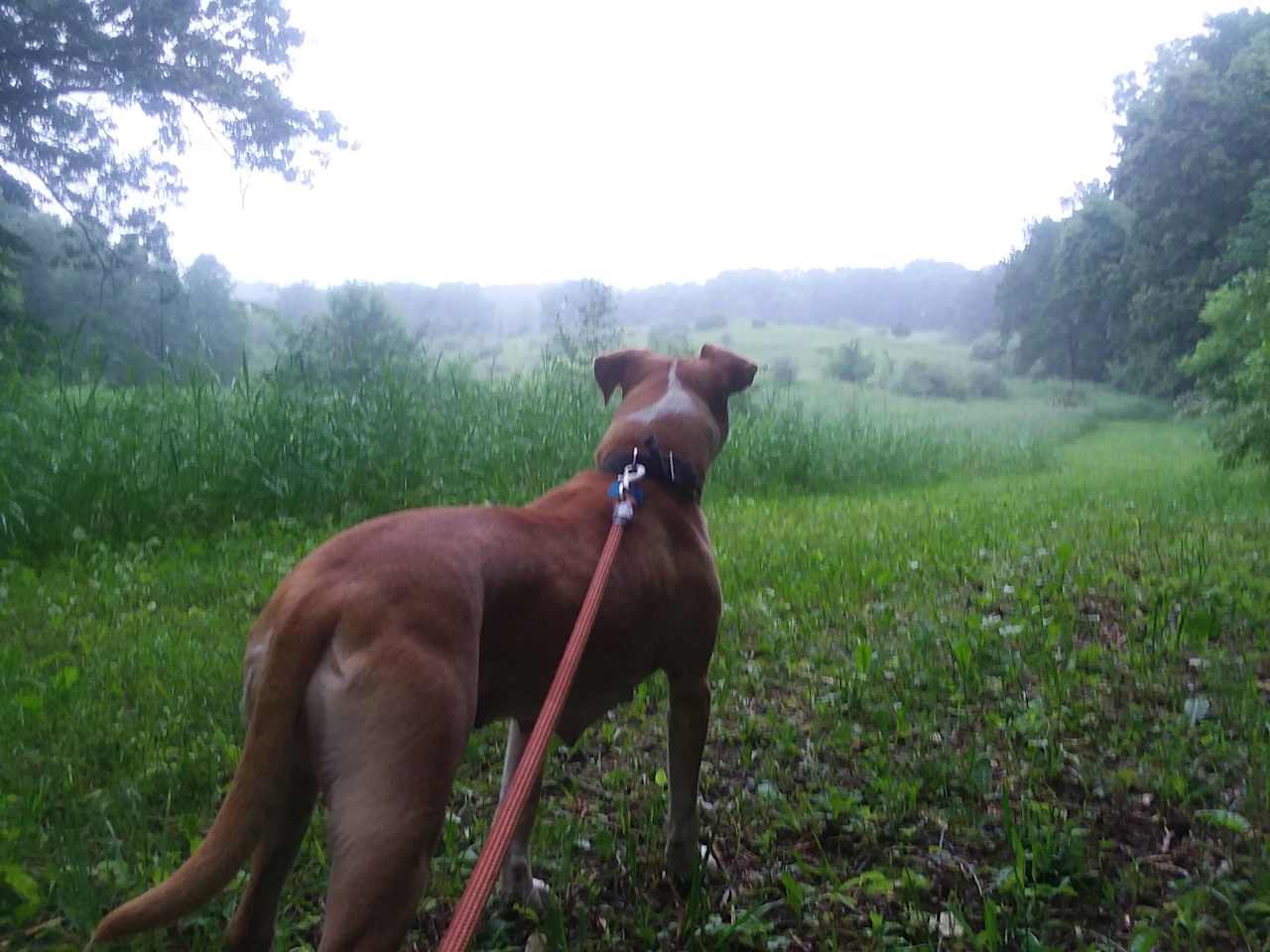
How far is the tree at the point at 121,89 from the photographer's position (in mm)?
10047

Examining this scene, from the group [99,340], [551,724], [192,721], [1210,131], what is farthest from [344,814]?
[1210,131]

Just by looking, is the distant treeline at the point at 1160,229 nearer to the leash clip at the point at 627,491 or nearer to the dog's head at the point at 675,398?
the dog's head at the point at 675,398

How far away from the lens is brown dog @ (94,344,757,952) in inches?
58.3

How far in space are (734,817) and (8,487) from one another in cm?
533

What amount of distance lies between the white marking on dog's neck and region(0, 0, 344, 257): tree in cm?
961

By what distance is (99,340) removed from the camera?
7.45m

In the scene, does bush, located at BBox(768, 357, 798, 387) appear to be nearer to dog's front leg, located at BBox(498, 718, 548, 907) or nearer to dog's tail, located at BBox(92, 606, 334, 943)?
dog's front leg, located at BBox(498, 718, 548, 907)

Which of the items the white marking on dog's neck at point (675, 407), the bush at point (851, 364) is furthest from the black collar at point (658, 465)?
the bush at point (851, 364)

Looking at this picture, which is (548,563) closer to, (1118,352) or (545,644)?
(545,644)

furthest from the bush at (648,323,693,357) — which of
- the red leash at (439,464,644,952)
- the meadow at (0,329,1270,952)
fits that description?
the red leash at (439,464,644,952)

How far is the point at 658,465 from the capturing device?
273cm

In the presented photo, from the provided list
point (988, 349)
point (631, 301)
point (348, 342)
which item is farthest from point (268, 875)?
point (988, 349)

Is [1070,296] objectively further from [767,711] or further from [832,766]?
[832,766]

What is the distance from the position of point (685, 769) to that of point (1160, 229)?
34720mm
